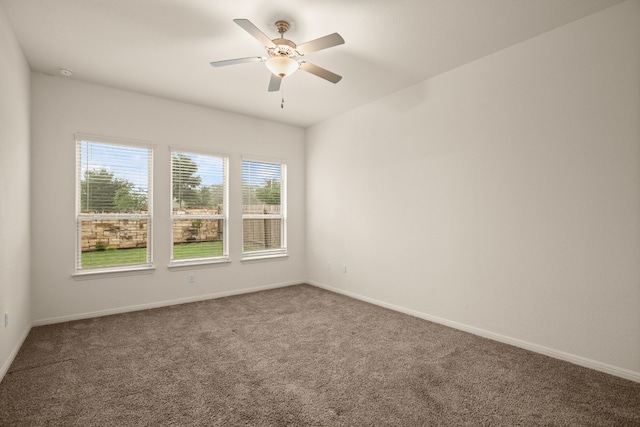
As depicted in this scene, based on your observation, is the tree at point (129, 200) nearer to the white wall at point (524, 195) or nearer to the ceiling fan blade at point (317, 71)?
the ceiling fan blade at point (317, 71)

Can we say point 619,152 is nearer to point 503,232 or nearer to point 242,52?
point 503,232

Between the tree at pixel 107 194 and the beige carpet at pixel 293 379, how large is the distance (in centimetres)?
139

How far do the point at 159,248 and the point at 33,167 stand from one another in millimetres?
1607

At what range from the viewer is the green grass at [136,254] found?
3965mm

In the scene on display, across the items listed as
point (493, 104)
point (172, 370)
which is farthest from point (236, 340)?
point (493, 104)

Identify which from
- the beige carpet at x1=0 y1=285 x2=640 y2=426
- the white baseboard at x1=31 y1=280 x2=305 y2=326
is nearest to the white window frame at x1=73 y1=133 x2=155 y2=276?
the white baseboard at x1=31 y1=280 x2=305 y2=326

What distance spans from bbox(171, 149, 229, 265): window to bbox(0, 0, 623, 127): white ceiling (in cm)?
108

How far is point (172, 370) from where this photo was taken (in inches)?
101

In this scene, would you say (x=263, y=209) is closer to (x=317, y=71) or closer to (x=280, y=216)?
(x=280, y=216)

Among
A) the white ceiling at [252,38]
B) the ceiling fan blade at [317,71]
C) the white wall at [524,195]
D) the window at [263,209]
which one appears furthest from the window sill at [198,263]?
the ceiling fan blade at [317,71]

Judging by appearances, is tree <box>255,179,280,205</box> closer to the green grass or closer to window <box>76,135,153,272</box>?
the green grass

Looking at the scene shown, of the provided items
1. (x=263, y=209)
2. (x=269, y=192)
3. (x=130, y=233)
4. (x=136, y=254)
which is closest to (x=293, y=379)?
(x=136, y=254)

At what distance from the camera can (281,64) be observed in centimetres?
266

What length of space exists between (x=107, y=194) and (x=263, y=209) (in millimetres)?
2202
